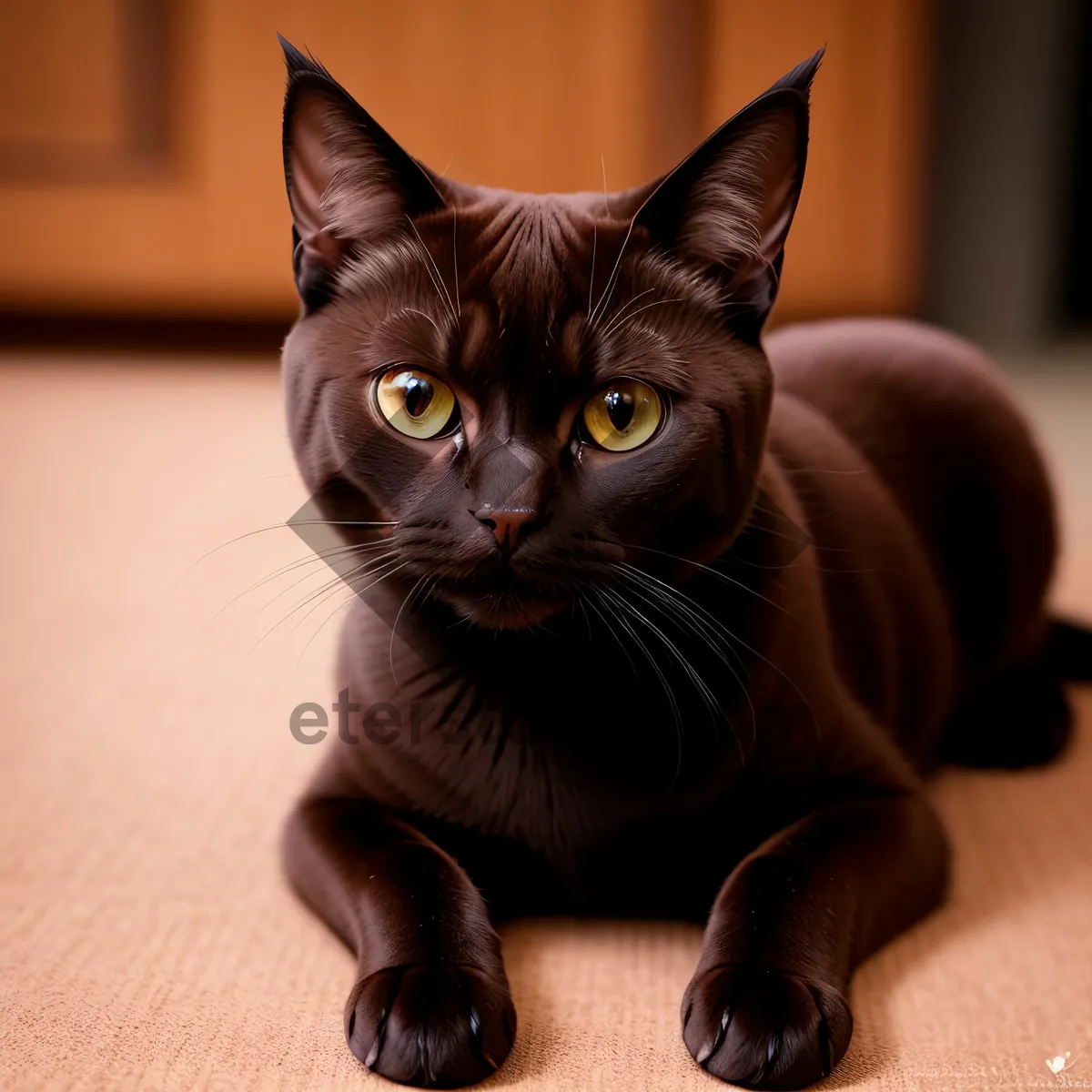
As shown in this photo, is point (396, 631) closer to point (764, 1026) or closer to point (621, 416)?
point (621, 416)

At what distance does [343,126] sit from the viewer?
0.82 metres

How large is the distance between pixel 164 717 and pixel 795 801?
0.68 metres

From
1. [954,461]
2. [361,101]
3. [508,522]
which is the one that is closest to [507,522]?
[508,522]

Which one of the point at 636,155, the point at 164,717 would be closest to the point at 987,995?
the point at 164,717

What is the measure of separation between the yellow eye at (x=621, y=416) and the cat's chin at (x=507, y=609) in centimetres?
11

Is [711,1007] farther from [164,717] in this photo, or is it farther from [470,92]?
[470,92]

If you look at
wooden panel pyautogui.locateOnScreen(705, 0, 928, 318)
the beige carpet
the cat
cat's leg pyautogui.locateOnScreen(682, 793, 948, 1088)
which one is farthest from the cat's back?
wooden panel pyautogui.locateOnScreen(705, 0, 928, 318)

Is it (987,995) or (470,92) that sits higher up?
(470,92)

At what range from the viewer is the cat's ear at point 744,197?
2.62 feet

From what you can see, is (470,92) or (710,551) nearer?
(710,551)

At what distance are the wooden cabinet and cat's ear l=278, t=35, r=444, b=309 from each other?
199 centimetres

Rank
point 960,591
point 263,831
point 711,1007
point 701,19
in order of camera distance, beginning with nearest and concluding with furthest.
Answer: point 711,1007, point 263,831, point 960,591, point 701,19

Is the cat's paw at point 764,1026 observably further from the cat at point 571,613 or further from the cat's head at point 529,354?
the cat's head at point 529,354

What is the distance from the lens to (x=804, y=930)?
30.8 inches
